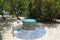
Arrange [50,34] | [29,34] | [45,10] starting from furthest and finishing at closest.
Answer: [45,10] < [50,34] < [29,34]

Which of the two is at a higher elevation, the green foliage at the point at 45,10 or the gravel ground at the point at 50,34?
the green foliage at the point at 45,10

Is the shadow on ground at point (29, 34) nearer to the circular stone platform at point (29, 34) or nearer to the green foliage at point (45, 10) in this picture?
the circular stone platform at point (29, 34)

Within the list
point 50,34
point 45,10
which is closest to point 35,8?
point 45,10

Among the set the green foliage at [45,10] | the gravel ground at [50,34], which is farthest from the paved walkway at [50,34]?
the green foliage at [45,10]

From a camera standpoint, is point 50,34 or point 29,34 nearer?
point 29,34

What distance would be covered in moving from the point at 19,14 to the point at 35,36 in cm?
309

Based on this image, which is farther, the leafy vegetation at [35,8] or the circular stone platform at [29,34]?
the leafy vegetation at [35,8]

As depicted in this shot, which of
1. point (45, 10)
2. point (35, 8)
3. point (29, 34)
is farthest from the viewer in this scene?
point (35, 8)

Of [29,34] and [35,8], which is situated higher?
[35,8]

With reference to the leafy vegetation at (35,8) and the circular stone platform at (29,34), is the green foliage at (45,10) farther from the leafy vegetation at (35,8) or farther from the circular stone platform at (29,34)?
the circular stone platform at (29,34)

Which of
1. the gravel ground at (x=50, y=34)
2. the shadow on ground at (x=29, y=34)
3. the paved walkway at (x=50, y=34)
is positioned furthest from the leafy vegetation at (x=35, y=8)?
the shadow on ground at (x=29, y=34)

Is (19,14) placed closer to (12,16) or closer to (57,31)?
(12,16)

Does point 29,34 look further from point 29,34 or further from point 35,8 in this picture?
point 35,8

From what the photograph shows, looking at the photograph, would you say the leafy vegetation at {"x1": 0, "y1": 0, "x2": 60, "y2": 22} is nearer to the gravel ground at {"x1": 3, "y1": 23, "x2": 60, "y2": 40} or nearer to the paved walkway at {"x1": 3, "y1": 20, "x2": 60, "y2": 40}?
the paved walkway at {"x1": 3, "y1": 20, "x2": 60, "y2": 40}
